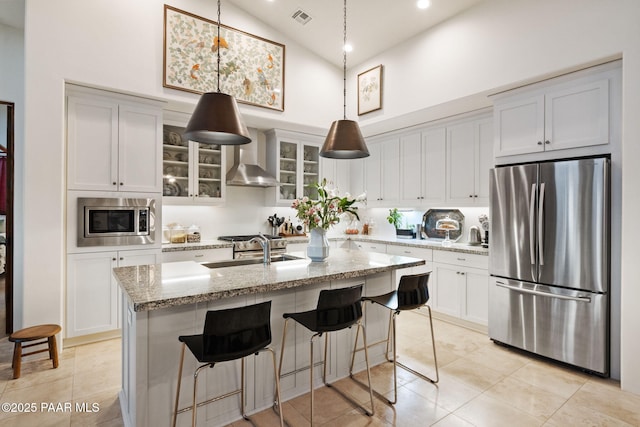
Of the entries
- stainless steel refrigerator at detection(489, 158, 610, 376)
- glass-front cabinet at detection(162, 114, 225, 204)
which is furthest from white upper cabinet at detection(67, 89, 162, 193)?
stainless steel refrigerator at detection(489, 158, 610, 376)

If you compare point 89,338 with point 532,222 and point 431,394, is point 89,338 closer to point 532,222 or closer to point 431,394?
point 431,394

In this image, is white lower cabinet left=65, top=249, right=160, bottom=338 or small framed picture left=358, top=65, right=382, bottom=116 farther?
small framed picture left=358, top=65, right=382, bottom=116

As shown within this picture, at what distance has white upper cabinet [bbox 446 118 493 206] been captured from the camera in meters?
4.00

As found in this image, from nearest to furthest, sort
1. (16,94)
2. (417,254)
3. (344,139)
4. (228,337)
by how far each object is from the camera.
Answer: (228,337) < (344,139) < (16,94) < (417,254)

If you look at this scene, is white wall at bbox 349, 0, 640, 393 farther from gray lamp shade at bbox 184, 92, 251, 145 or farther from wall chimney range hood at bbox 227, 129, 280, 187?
gray lamp shade at bbox 184, 92, 251, 145

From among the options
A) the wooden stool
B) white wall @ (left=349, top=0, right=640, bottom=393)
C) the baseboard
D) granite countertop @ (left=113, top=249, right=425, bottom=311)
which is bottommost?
the baseboard

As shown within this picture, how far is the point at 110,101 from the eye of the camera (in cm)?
350

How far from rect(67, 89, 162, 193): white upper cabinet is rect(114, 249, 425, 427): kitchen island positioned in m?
1.55

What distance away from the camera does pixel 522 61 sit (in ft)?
10.3

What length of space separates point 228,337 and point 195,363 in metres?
0.49

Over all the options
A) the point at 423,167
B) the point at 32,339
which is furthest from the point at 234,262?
the point at 423,167

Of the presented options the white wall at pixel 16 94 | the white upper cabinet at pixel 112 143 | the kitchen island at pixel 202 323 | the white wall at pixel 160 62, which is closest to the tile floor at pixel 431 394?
the kitchen island at pixel 202 323

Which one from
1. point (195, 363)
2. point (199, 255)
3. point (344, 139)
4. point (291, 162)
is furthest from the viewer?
point (291, 162)

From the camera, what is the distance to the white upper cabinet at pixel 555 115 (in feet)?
9.18
